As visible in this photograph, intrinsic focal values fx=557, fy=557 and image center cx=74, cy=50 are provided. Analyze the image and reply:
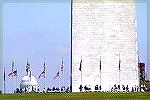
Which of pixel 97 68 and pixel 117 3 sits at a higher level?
pixel 117 3

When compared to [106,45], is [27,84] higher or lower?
lower

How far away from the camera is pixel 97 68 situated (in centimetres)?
6912

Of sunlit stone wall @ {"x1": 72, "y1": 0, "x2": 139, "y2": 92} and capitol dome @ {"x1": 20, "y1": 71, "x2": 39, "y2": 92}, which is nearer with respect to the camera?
→ sunlit stone wall @ {"x1": 72, "y1": 0, "x2": 139, "y2": 92}

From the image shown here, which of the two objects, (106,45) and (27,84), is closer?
(106,45)

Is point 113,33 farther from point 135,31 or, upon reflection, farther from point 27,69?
point 27,69

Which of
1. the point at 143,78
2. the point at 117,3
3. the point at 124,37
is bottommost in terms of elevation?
the point at 143,78

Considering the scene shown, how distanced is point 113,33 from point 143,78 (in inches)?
495

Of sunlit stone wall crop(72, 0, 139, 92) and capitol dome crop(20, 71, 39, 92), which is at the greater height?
sunlit stone wall crop(72, 0, 139, 92)

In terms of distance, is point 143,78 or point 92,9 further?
point 143,78

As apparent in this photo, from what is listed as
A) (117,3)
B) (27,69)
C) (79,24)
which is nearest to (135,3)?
(117,3)

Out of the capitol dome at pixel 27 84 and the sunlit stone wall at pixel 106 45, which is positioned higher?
the sunlit stone wall at pixel 106 45

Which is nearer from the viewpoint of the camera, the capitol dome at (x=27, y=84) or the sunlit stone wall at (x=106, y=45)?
the sunlit stone wall at (x=106, y=45)

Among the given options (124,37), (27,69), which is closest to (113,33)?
(124,37)

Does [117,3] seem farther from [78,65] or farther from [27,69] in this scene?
[27,69]
